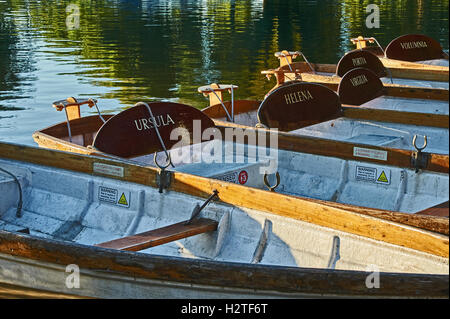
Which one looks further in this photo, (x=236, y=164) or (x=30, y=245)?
(x=236, y=164)

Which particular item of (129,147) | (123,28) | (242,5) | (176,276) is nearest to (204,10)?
(242,5)

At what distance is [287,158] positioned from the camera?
8.38 metres

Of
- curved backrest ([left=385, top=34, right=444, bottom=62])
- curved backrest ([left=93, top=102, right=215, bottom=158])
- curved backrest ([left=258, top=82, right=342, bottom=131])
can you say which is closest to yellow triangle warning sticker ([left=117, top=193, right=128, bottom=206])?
curved backrest ([left=93, top=102, right=215, bottom=158])

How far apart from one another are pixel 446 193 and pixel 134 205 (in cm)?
313

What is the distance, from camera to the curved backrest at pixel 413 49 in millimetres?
15703

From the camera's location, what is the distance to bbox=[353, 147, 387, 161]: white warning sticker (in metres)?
7.70

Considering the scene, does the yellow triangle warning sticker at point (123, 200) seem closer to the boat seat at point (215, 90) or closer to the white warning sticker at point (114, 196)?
the white warning sticker at point (114, 196)

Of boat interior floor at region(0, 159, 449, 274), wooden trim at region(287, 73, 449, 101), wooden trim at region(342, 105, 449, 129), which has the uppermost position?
wooden trim at region(287, 73, 449, 101)

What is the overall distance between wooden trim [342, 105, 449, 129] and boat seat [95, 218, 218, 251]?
4120mm

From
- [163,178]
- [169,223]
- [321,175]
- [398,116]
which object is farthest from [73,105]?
[398,116]

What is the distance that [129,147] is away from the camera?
821cm

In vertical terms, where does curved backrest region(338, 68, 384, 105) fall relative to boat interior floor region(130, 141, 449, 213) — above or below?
above

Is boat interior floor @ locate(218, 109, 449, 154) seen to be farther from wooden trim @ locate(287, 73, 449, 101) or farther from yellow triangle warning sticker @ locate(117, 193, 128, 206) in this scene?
yellow triangle warning sticker @ locate(117, 193, 128, 206)
